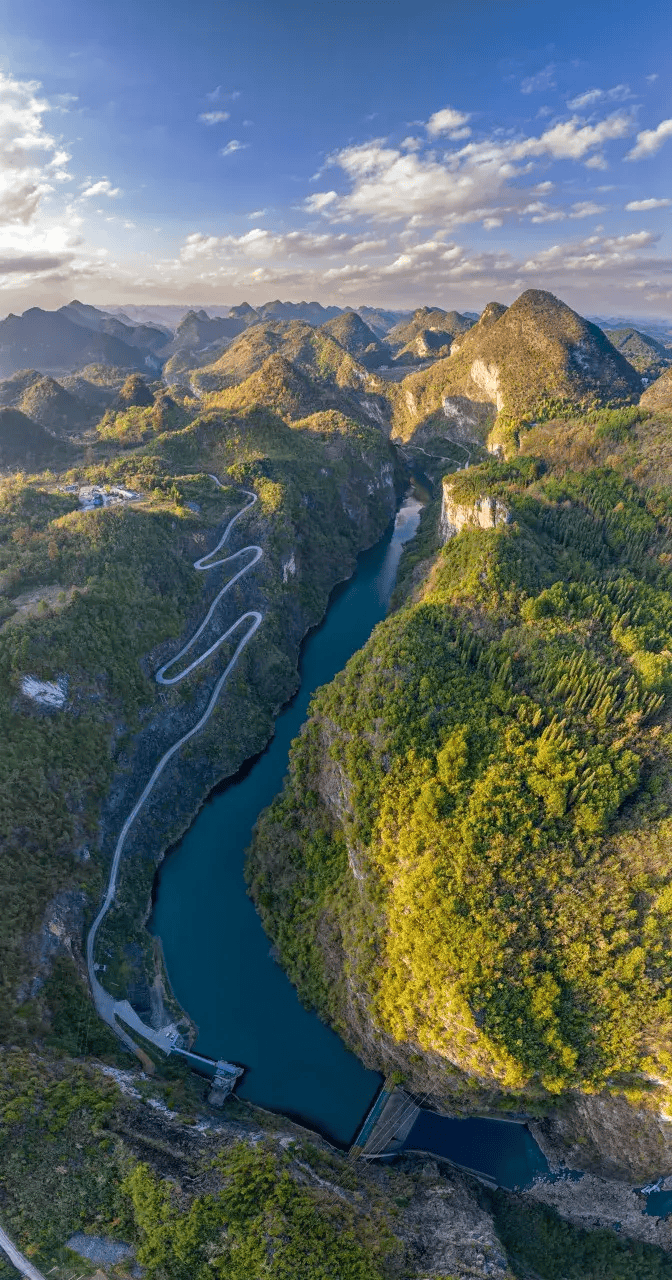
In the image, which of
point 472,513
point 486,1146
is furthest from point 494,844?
point 472,513

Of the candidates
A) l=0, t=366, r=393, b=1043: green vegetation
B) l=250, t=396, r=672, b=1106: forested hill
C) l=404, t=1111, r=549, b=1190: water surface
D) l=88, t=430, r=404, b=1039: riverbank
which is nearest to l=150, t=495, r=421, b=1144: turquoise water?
l=88, t=430, r=404, b=1039: riverbank

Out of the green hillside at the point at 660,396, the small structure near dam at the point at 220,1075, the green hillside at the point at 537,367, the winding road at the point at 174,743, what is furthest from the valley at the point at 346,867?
the green hillside at the point at 537,367

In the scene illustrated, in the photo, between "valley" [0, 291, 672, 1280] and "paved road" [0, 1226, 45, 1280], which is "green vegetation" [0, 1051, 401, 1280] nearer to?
"valley" [0, 291, 672, 1280]

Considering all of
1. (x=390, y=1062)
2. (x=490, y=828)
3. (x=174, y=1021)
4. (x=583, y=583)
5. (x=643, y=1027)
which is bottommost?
(x=174, y=1021)

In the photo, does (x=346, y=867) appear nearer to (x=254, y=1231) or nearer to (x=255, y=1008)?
(x=255, y=1008)

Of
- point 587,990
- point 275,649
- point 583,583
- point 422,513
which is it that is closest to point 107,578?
point 275,649

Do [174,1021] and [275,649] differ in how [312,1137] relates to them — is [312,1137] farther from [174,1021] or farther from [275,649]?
[275,649]

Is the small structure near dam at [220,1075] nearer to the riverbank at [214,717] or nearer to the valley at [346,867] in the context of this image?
the valley at [346,867]
